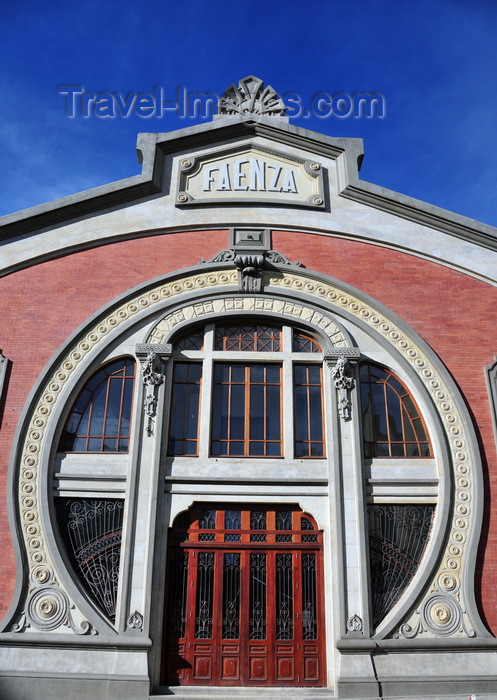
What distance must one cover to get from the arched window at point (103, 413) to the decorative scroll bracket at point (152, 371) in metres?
0.52

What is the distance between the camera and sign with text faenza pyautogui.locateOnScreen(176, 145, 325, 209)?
15945 millimetres

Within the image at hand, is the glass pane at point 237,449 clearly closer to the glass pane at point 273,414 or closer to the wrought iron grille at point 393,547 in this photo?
the glass pane at point 273,414

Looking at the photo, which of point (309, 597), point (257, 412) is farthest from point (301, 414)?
point (309, 597)

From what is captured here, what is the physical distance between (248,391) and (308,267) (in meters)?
3.24

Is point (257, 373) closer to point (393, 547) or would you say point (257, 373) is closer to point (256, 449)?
point (256, 449)

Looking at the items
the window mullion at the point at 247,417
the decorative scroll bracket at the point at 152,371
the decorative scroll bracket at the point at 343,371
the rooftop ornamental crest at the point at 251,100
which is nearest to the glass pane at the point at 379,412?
the decorative scroll bracket at the point at 343,371

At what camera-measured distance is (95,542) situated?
42.1 feet

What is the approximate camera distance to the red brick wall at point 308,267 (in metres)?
14.2

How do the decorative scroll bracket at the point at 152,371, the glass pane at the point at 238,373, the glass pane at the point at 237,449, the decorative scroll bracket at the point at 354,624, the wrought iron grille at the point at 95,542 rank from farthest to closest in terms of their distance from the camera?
the glass pane at the point at 238,373
the glass pane at the point at 237,449
the decorative scroll bracket at the point at 152,371
the wrought iron grille at the point at 95,542
the decorative scroll bracket at the point at 354,624

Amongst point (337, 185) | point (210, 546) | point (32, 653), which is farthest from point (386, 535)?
point (337, 185)

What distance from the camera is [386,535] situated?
43.2 feet

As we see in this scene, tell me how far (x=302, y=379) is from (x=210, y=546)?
3.96 meters

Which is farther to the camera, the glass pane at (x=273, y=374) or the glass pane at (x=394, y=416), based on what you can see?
the glass pane at (x=273, y=374)

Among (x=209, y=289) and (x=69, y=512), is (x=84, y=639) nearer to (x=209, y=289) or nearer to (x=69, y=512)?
(x=69, y=512)
